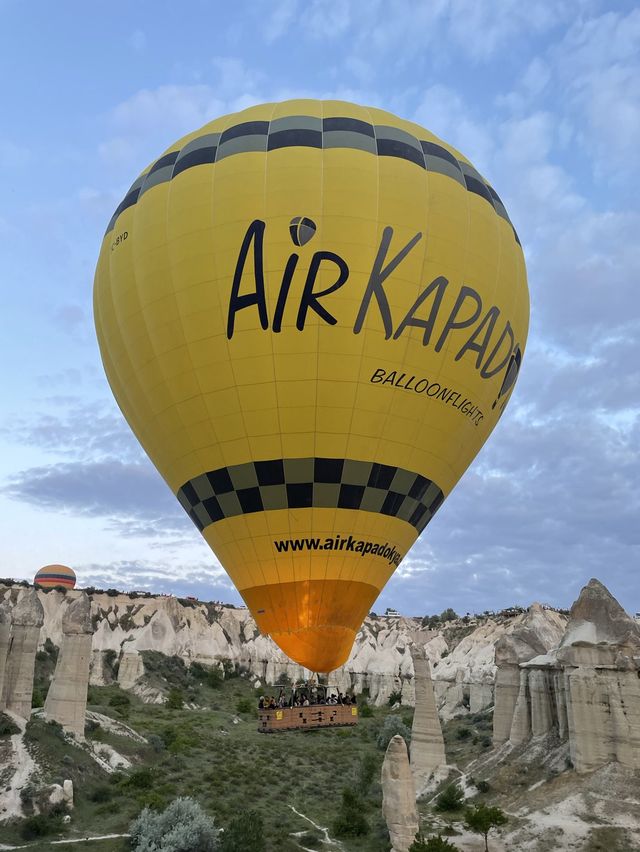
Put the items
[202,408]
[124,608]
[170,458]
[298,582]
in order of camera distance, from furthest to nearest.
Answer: [124,608] < [170,458] < [202,408] < [298,582]

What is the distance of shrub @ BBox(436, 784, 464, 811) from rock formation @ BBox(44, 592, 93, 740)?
17399 millimetres

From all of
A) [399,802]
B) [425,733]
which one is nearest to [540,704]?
[425,733]

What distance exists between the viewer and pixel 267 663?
77.0 m

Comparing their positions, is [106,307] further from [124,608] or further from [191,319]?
[124,608]

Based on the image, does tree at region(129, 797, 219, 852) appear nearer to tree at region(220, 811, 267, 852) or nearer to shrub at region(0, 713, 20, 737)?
tree at region(220, 811, 267, 852)

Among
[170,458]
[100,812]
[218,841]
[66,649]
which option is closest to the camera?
[170,458]

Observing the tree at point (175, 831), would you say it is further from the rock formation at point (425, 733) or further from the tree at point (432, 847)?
the rock formation at point (425, 733)

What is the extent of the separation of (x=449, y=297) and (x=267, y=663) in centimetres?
6746

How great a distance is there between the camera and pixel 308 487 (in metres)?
16.8

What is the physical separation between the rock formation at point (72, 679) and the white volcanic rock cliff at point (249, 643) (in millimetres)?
26865

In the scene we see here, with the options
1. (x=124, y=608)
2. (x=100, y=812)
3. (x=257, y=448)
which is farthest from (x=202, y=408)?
(x=124, y=608)

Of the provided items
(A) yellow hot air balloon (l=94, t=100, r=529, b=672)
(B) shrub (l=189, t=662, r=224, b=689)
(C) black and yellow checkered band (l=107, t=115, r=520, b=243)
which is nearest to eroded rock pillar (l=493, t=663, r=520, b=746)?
(A) yellow hot air balloon (l=94, t=100, r=529, b=672)

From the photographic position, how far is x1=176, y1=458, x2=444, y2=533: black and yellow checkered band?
16.9 m

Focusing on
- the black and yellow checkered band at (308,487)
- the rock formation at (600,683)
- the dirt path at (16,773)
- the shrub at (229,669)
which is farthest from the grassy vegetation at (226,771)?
the shrub at (229,669)
